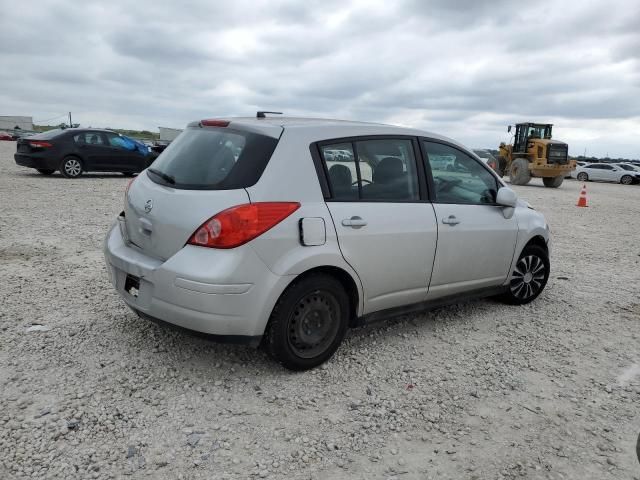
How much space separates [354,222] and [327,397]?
1132 mm

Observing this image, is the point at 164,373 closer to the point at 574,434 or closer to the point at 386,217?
the point at 386,217

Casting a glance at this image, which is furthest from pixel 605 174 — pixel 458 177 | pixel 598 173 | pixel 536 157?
pixel 458 177

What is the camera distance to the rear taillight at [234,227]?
9.89 ft

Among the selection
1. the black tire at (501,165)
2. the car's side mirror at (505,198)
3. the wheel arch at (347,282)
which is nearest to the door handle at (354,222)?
the wheel arch at (347,282)

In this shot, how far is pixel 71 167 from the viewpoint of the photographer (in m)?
14.5

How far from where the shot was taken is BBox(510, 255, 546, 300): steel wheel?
4.98 metres

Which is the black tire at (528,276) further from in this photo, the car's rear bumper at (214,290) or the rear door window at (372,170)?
the car's rear bumper at (214,290)

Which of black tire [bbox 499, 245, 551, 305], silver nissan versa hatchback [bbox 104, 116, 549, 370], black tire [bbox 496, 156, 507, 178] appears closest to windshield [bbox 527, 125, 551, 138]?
black tire [bbox 496, 156, 507, 178]

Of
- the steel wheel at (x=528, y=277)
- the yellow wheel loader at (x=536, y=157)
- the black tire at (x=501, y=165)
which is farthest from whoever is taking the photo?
the black tire at (x=501, y=165)

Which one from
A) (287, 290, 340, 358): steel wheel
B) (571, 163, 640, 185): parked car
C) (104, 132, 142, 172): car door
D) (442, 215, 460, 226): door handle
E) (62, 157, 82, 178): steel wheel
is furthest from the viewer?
(571, 163, 640, 185): parked car

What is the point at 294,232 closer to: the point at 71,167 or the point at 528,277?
the point at 528,277

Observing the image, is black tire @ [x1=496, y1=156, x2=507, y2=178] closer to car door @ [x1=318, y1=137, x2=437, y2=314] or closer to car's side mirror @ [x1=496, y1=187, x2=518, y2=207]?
car's side mirror @ [x1=496, y1=187, x2=518, y2=207]

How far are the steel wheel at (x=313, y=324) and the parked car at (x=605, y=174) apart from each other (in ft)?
112

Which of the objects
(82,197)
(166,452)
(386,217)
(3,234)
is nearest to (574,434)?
(386,217)
